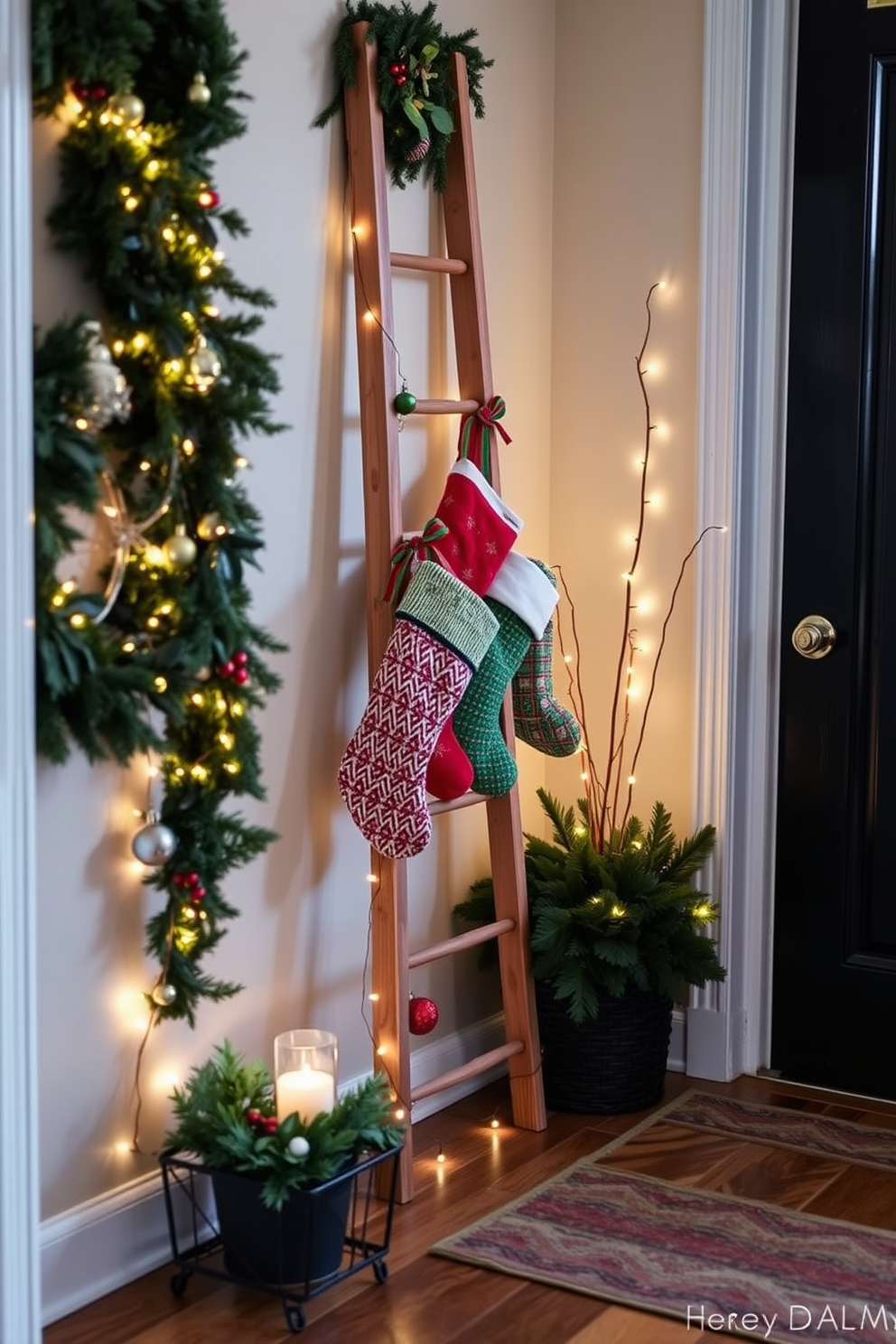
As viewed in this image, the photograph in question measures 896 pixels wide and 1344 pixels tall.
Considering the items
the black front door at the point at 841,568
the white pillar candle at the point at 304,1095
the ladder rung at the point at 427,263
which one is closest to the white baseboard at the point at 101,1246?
the white pillar candle at the point at 304,1095

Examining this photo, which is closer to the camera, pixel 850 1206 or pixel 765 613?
pixel 850 1206

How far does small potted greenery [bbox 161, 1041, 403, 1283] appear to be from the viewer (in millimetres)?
2139

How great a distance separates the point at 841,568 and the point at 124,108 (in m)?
1.69

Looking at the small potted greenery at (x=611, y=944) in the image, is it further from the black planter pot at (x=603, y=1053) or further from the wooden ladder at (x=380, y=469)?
the wooden ladder at (x=380, y=469)

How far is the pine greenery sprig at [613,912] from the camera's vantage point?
284cm

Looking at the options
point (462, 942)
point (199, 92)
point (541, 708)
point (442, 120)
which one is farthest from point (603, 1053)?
point (199, 92)

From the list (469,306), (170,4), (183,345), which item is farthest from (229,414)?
(469,306)

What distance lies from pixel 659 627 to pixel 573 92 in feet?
3.76

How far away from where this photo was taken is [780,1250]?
7.69ft

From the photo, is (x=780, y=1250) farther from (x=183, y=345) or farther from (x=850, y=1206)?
(x=183, y=345)

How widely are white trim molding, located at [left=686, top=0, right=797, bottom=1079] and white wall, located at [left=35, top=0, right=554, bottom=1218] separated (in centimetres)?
43

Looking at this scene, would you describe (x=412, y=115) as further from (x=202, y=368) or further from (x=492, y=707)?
(x=492, y=707)

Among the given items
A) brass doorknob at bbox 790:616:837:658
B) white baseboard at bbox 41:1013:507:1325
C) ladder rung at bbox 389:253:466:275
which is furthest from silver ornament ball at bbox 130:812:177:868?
brass doorknob at bbox 790:616:837:658

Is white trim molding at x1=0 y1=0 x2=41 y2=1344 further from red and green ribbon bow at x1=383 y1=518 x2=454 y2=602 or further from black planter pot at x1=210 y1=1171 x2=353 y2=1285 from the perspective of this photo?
red and green ribbon bow at x1=383 y1=518 x2=454 y2=602
